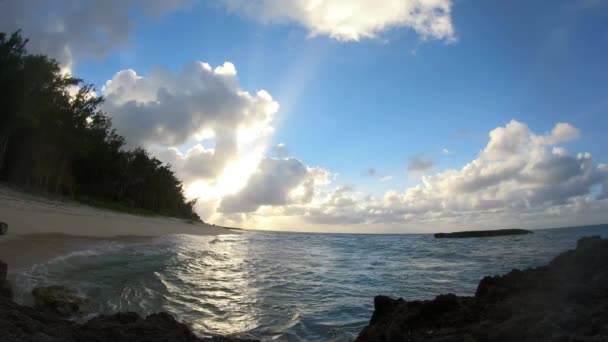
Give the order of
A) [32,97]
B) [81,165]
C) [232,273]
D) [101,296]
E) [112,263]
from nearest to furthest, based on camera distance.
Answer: [101,296], [112,263], [232,273], [32,97], [81,165]

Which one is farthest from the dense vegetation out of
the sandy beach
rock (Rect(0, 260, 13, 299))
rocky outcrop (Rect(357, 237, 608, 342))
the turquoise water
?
rocky outcrop (Rect(357, 237, 608, 342))

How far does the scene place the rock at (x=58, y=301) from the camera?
21.5ft

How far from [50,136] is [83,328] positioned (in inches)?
1579

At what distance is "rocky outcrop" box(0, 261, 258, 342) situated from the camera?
146 inches

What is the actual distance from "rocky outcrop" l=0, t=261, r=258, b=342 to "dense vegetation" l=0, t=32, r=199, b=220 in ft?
112

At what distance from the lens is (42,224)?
18.1 meters

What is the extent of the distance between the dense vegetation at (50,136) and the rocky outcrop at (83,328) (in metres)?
34.2

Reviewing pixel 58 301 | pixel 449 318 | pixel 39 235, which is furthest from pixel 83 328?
pixel 39 235

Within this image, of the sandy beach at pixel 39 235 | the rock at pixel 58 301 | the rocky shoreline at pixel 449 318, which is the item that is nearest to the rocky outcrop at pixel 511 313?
the rocky shoreline at pixel 449 318

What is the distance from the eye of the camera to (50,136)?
3644 cm

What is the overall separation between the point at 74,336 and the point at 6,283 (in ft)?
12.2

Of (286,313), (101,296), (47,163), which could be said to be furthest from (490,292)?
(47,163)

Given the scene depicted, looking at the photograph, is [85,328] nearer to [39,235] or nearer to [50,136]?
[39,235]

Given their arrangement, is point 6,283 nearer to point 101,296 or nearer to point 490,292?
point 101,296
